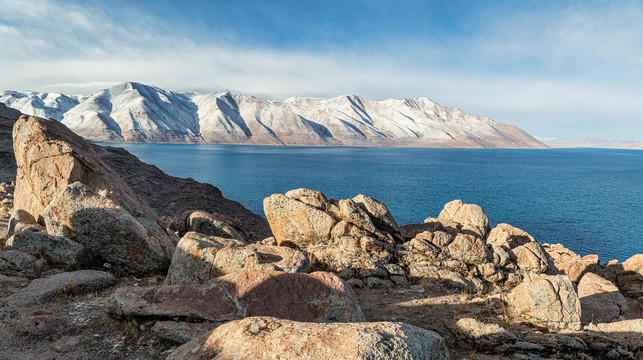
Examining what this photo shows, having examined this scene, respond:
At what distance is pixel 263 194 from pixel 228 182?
1947 centimetres

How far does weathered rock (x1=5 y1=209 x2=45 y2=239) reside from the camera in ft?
49.6

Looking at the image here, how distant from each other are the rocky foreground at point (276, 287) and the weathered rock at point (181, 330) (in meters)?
0.04

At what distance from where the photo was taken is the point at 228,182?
87938 millimetres

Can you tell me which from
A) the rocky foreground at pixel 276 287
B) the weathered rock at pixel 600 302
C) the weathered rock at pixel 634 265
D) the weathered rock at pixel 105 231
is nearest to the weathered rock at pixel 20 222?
the rocky foreground at pixel 276 287

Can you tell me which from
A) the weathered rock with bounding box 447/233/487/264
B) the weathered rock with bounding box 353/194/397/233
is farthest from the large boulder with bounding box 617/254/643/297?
the weathered rock with bounding box 353/194/397/233

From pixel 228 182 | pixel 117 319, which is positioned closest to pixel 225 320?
pixel 117 319

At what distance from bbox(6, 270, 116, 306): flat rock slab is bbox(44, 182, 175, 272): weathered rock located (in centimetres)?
143

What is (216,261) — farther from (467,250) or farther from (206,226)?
(467,250)

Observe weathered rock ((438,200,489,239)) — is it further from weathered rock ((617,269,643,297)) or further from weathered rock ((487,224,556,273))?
weathered rock ((617,269,643,297))

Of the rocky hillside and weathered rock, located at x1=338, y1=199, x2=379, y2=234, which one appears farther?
the rocky hillside

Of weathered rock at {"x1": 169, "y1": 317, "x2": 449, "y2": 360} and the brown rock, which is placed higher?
the brown rock

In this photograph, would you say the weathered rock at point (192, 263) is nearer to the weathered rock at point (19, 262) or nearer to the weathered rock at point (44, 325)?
the weathered rock at point (44, 325)

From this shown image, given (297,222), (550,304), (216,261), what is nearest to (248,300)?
(216,261)

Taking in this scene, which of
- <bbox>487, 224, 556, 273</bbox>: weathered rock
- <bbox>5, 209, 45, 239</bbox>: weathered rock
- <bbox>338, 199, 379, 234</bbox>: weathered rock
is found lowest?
<bbox>487, 224, 556, 273</bbox>: weathered rock
